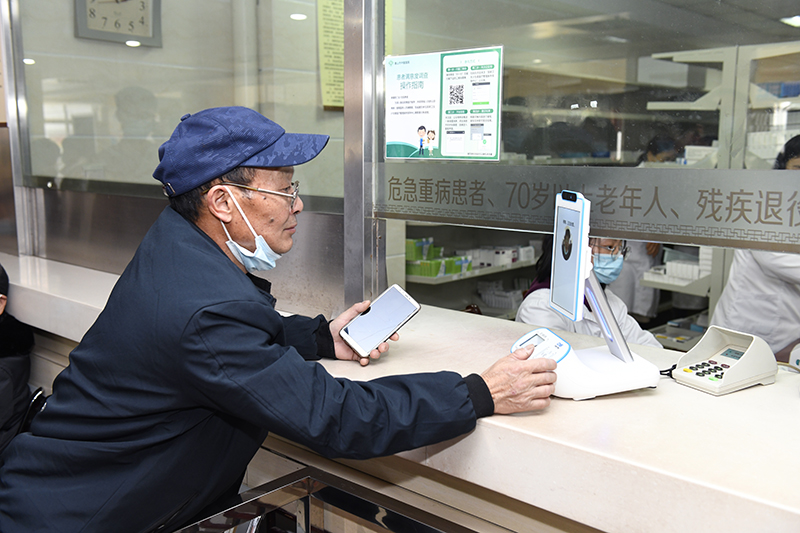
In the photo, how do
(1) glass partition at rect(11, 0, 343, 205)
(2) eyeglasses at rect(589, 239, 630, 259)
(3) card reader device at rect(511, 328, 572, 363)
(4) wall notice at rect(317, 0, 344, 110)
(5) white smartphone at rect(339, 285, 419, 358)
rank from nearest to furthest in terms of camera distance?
(3) card reader device at rect(511, 328, 572, 363) < (5) white smartphone at rect(339, 285, 419, 358) < (2) eyeglasses at rect(589, 239, 630, 259) < (4) wall notice at rect(317, 0, 344, 110) < (1) glass partition at rect(11, 0, 343, 205)

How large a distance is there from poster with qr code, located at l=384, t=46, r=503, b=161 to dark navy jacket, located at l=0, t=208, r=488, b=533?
82 cm

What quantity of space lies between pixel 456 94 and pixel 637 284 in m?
3.00

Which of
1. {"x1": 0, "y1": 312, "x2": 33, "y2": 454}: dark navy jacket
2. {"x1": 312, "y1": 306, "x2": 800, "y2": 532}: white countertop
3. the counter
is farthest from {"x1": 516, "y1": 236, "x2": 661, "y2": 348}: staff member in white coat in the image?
{"x1": 0, "y1": 312, "x2": 33, "y2": 454}: dark navy jacket

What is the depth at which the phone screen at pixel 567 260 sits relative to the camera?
1309 millimetres

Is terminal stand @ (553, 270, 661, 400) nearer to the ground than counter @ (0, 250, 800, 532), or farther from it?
farther from it

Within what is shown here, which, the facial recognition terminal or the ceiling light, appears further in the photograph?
the ceiling light

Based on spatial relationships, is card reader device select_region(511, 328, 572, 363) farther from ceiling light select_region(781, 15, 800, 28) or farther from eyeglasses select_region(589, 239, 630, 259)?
ceiling light select_region(781, 15, 800, 28)

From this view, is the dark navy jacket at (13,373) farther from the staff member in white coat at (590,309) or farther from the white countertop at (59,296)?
the staff member in white coat at (590,309)

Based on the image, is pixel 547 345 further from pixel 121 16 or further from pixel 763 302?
pixel 121 16

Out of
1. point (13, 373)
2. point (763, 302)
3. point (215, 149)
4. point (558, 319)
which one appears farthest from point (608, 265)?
point (13, 373)

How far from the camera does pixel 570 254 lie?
136 cm

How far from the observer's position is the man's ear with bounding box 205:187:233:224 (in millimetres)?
1365

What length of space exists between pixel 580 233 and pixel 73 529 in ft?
3.75

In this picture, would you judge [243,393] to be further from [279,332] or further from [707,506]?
[707,506]
